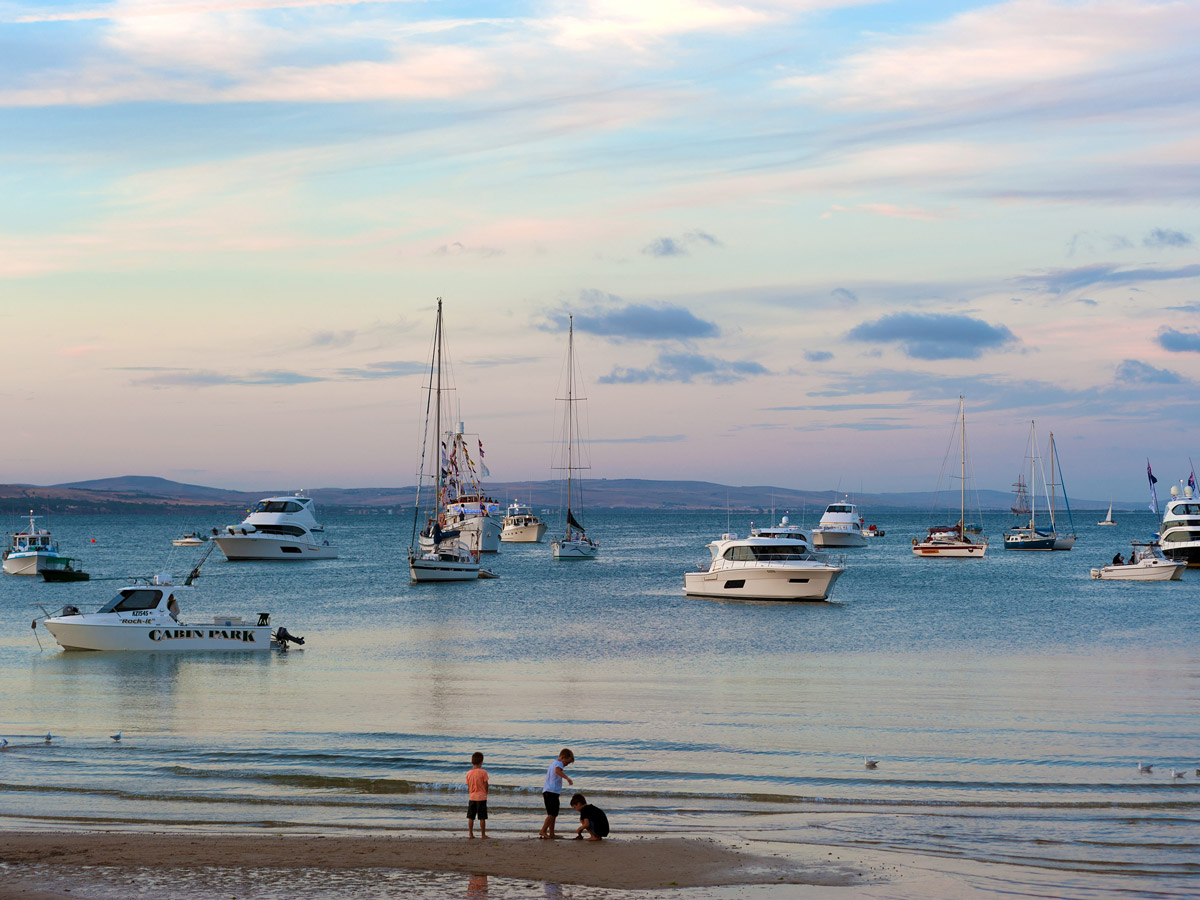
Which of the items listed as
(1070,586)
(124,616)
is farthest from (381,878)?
(1070,586)

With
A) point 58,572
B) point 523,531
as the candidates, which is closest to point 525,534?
point 523,531

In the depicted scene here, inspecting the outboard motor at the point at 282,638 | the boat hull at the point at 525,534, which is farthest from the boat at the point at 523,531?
the outboard motor at the point at 282,638

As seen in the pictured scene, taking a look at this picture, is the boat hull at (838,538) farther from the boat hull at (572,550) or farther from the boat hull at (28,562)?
the boat hull at (28,562)

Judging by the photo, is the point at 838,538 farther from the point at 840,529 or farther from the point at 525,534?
the point at 525,534

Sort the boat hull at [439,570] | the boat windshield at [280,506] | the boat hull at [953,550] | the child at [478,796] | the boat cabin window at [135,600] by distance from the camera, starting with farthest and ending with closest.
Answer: the boat hull at [953,550] → the boat windshield at [280,506] → the boat hull at [439,570] → the boat cabin window at [135,600] → the child at [478,796]

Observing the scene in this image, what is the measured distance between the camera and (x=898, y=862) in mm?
17031

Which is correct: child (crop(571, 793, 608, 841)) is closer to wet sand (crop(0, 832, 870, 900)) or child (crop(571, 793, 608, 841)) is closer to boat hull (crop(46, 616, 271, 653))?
wet sand (crop(0, 832, 870, 900))

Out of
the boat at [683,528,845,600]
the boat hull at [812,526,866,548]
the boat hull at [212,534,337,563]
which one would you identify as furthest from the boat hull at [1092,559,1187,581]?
the boat hull at [212,534,337,563]

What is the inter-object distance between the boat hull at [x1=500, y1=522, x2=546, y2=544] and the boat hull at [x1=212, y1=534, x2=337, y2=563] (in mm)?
50612

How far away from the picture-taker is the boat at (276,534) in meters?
98.2

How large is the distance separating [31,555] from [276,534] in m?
22.6

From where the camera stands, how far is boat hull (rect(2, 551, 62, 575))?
78875 millimetres

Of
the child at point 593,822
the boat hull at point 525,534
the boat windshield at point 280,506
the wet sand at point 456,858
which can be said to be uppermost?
the boat windshield at point 280,506

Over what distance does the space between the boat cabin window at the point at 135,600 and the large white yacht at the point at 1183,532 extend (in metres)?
72.2
